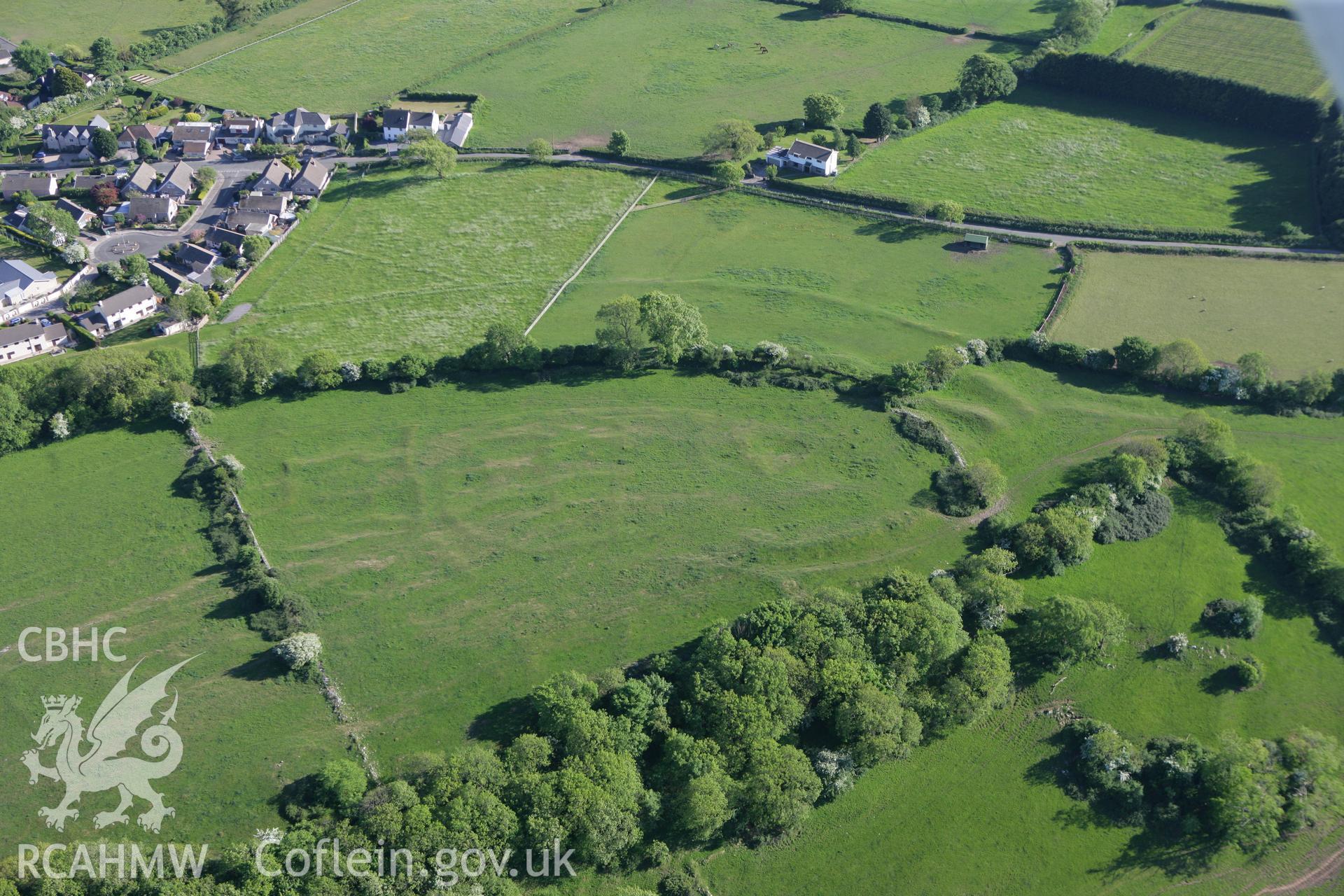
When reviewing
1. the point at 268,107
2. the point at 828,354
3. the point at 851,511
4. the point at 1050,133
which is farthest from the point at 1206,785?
the point at 268,107

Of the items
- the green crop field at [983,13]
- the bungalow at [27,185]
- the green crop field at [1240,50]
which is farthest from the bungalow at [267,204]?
the green crop field at [1240,50]

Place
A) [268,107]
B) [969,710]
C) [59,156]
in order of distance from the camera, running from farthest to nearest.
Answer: [268,107], [59,156], [969,710]

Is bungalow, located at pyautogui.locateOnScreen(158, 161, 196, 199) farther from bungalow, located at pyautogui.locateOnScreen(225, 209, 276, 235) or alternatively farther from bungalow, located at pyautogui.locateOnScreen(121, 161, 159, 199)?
bungalow, located at pyautogui.locateOnScreen(225, 209, 276, 235)

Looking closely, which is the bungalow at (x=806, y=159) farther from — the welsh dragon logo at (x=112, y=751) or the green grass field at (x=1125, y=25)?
the welsh dragon logo at (x=112, y=751)

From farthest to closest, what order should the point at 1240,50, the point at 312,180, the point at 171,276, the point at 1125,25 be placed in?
the point at 1125,25
the point at 1240,50
the point at 312,180
the point at 171,276

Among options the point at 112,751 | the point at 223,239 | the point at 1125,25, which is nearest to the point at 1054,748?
the point at 112,751

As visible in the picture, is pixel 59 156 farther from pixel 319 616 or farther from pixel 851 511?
pixel 851 511

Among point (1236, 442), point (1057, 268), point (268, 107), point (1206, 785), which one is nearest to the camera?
point (1206, 785)

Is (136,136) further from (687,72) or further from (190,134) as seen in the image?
(687,72)
